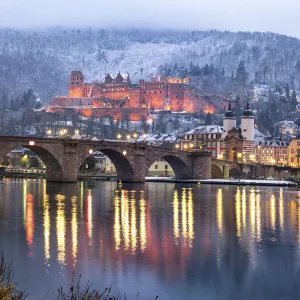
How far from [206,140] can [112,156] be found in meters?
47.0

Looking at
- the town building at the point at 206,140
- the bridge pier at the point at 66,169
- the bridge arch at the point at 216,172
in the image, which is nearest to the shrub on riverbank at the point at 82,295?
the bridge pier at the point at 66,169

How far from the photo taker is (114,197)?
64.7 m

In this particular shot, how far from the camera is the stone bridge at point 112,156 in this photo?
8262 centimetres

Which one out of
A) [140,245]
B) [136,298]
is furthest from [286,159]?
[136,298]

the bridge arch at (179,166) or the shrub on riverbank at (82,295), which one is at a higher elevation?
the bridge arch at (179,166)

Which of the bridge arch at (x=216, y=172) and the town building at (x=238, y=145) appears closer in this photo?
the bridge arch at (x=216, y=172)

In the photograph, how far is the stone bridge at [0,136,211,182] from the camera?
82.6 meters

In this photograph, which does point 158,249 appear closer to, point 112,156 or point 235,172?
point 112,156

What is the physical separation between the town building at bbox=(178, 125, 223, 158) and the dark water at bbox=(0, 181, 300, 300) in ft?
288

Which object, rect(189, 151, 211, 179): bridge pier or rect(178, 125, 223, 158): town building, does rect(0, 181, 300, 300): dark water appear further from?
rect(178, 125, 223, 158): town building

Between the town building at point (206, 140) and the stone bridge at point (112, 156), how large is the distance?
25623 mm

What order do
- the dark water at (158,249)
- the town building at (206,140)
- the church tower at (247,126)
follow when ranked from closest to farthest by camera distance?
the dark water at (158,249) < the church tower at (247,126) < the town building at (206,140)

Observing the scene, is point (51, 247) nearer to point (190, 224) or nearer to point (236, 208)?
point (190, 224)

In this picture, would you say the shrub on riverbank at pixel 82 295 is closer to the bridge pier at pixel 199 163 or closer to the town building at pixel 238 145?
the bridge pier at pixel 199 163
